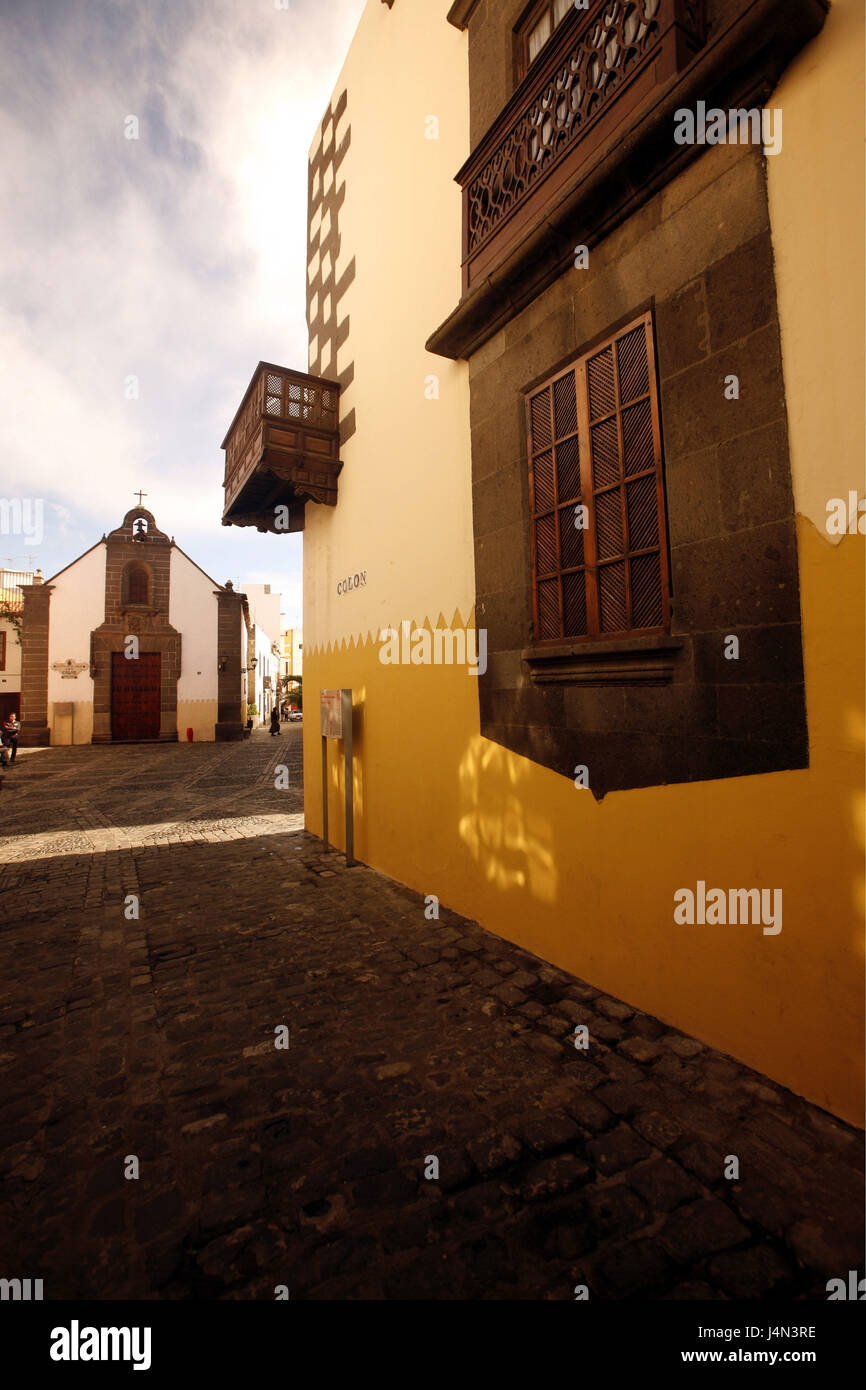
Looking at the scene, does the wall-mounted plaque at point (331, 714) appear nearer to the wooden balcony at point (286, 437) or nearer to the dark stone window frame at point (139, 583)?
the wooden balcony at point (286, 437)

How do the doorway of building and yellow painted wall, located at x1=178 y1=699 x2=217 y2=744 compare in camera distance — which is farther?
yellow painted wall, located at x1=178 y1=699 x2=217 y2=744

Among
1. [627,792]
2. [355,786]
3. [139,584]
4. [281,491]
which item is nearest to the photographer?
[627,792]

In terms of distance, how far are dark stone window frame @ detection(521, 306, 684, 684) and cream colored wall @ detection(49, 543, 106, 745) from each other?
2697 cm

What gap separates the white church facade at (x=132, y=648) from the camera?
2591cm

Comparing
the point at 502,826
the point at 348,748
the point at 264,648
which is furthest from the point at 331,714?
the point at 264,648

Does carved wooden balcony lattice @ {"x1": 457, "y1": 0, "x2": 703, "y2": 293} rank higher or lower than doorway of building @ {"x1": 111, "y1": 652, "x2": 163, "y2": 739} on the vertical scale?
higher

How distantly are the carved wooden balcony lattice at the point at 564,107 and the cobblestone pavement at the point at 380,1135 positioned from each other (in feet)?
16.7

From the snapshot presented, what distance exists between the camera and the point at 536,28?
4.91m

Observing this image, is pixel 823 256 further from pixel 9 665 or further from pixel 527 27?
pixel 9 665

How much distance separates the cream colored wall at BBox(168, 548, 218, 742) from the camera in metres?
27.9

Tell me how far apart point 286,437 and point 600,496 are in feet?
16.6

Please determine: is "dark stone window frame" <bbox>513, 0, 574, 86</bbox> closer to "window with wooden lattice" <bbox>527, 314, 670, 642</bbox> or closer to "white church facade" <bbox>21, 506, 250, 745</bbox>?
"window with wooden lattice" <bbox>527, 314, 670, 642</bbox>

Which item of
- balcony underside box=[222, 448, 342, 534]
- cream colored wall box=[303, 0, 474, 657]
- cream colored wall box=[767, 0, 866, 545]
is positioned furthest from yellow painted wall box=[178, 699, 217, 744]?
cream colored wall box=[767, 0, 866, 545]

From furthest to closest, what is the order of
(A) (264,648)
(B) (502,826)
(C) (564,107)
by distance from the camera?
(A) (264,648) → (B) (502,826) → (C) (564,107)
